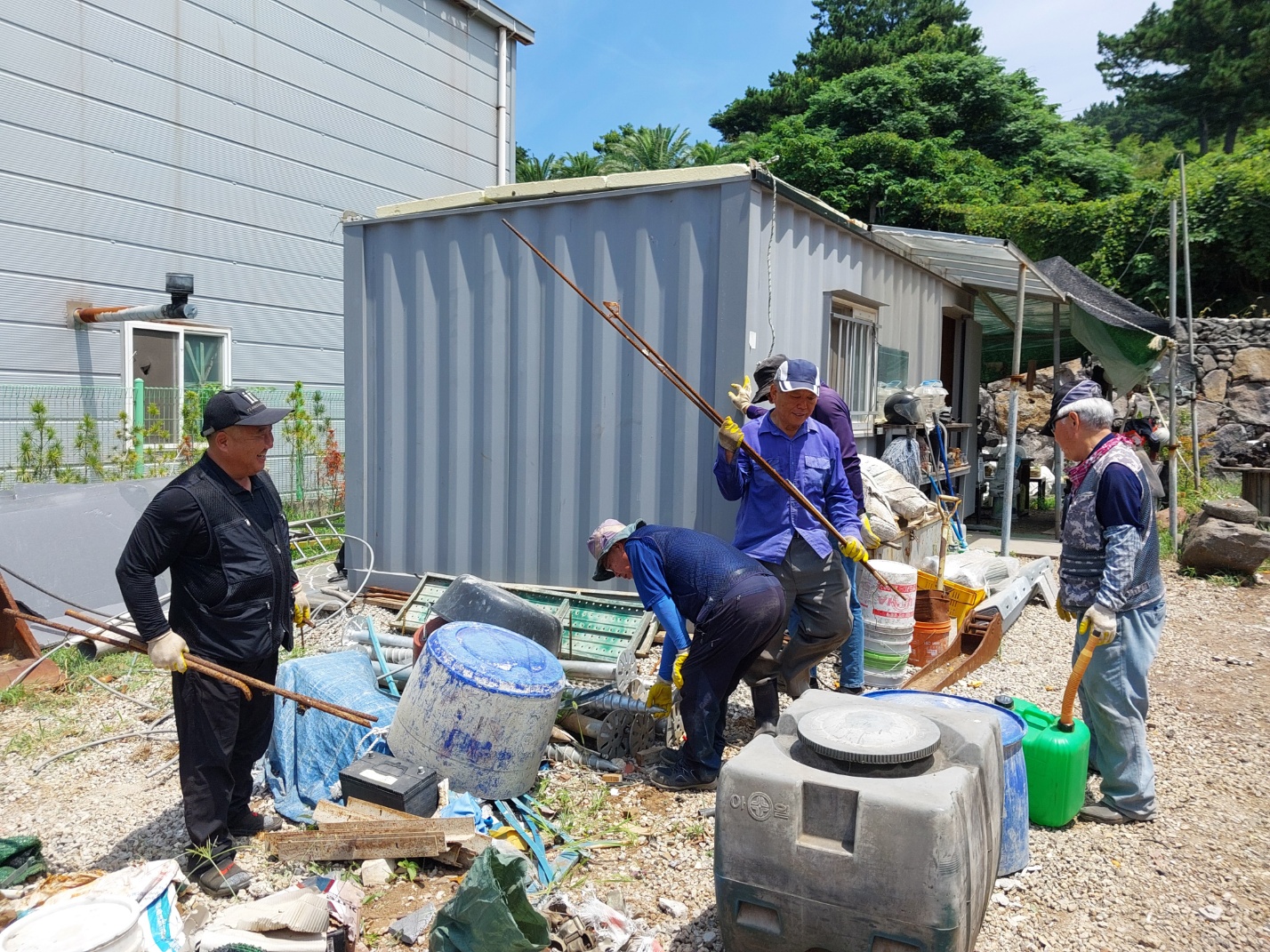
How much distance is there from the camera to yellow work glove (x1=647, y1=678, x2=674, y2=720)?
455cm

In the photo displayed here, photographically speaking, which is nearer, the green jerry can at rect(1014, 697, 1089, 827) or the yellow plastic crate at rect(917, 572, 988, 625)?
the green jerry can at rect(1014, 697, 1089, 827)

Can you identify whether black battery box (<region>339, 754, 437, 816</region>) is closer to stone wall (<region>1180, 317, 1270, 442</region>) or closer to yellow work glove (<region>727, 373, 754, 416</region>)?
yellow work glove (<region>727, 373, 754, 416</region>)

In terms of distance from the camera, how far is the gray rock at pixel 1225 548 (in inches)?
353

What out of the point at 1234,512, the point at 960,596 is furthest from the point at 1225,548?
the point at 960,596

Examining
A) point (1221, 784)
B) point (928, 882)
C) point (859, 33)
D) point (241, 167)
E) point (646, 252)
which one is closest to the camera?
point (928, 882)

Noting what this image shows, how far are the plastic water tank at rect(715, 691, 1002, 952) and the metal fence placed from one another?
341 inches

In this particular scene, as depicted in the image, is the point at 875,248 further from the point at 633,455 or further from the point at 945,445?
the point at 633,455

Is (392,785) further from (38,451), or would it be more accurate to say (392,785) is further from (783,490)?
(38,451)

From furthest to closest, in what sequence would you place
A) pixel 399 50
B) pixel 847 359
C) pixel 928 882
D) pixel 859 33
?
pixel 859 33, pixel 399 50, pixel 847 359, pixel 928 882

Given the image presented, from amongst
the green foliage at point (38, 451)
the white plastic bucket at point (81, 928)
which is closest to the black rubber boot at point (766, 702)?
the white plastic bucket at point (81, 928)

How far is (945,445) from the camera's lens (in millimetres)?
10148

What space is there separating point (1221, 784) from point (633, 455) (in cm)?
399

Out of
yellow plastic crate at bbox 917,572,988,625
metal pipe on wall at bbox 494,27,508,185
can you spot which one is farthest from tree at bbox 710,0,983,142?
yellow plastic crate at bbox 917,572,988,625

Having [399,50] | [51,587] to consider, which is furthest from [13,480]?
[399,50]
